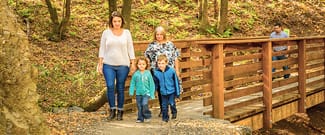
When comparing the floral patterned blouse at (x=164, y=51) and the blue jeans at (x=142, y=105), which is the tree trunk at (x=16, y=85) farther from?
the floral patterned blouse at (x=164, y=51)

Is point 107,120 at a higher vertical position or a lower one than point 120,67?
lower

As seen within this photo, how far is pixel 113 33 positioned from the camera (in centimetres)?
726

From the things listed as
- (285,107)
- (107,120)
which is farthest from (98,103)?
(285,107)

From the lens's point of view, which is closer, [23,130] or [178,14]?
[23,130]

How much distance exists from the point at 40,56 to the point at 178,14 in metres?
9.65

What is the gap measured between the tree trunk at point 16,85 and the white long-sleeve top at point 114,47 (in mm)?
2214

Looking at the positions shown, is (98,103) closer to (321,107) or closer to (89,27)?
(321,107)

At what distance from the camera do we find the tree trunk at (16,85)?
466cm

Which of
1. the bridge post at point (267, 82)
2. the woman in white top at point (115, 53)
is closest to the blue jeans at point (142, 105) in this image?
the woman in white top at point (115, 53)

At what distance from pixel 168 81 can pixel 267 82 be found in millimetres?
3016

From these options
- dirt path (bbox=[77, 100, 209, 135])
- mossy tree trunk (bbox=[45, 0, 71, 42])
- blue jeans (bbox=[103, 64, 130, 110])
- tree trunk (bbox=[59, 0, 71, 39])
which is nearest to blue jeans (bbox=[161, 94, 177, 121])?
dirt path (bbox=[77, 100, 209, 135])

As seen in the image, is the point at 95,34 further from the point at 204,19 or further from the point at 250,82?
the point at 250,82

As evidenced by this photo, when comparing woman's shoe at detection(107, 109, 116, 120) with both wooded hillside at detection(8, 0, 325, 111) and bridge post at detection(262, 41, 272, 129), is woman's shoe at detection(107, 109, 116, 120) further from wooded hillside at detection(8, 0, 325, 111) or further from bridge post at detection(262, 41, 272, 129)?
bridge post at detection(262, 41, 272, 129)

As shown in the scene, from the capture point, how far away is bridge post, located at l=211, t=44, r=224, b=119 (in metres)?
8.09
